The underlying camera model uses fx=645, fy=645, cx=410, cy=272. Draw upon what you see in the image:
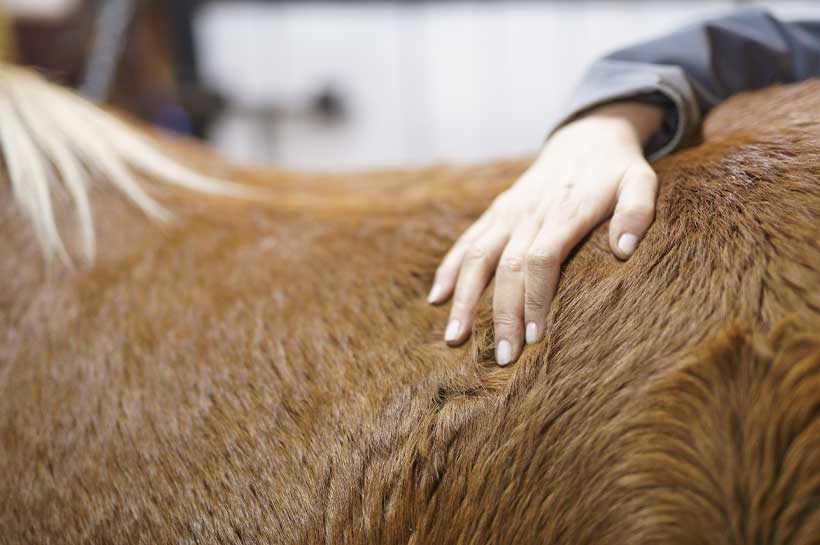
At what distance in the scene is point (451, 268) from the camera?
1.68ft

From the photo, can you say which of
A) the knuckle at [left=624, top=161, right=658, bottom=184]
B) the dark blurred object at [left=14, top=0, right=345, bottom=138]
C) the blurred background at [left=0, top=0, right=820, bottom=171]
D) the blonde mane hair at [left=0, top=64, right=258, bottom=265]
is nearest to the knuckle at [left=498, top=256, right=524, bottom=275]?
the knuckle at [left=624, top=161, right=658, bottom=184]

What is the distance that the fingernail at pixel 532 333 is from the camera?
17.6 inches

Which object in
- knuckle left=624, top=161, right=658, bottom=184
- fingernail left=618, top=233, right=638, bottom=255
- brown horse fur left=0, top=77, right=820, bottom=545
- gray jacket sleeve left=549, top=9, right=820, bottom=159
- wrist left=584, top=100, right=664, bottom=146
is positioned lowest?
brown horse fur left=0, top=77, right=820, bottom=545

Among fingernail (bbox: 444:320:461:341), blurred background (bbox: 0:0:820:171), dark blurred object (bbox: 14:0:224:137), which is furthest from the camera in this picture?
blurred background (bbox: 0:0:820:171)

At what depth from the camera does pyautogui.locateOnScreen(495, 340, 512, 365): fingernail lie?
1.47ft

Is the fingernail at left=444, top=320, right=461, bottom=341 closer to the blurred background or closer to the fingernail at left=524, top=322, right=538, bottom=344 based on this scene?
the fingernail at left=524, top=322, right=538, bottom=344

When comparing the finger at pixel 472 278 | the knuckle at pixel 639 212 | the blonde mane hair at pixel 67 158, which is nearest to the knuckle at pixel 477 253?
the finger at pixel 472 278

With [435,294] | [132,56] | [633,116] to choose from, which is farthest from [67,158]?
[132,56]

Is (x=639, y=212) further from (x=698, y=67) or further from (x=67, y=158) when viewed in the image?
(x=67, y=158)

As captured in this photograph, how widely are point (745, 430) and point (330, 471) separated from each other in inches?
10.7

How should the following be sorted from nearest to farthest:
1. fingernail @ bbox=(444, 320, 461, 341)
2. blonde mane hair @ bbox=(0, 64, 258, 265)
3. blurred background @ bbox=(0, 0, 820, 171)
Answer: fingernail @ bbox=(444, 320, 461, 341), blonde mane hair @ bbox=(0, 64, 258, 265), blurred background @ bbox=(0, 0, 820, 171)

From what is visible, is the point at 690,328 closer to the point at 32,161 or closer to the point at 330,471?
the point at 330,471

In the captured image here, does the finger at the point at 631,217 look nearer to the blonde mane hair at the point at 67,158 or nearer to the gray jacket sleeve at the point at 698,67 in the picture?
the gray jacket sleeve at the point at 698,67

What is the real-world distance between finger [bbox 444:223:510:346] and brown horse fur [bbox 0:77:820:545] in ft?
0.04
